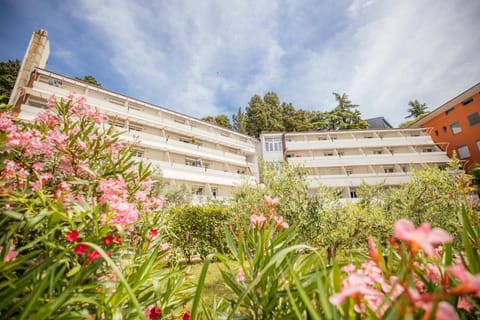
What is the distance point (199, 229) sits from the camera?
33.9ft

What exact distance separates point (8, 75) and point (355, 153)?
54.5 m

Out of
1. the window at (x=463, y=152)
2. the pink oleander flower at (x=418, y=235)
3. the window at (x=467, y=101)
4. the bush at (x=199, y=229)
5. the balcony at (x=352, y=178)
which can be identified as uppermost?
the window at (x=467, y=101)

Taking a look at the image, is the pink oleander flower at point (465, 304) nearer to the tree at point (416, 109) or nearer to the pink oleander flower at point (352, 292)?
the pink oleander flower at point (352, 292)

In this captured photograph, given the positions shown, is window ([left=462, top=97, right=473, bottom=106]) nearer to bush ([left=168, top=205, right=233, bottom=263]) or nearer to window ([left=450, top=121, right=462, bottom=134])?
window ([left=450, top=121, right=462, bottom=134])

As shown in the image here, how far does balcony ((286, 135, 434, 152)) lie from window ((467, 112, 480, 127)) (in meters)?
6.08

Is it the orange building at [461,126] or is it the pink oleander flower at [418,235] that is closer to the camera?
the pink oleander flower at [418,235]

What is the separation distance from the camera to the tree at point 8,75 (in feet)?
94.1

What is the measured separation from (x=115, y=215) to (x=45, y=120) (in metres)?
1.95

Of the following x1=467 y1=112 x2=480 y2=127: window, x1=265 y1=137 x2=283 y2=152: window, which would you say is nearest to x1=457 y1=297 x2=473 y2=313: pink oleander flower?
x1=265 y1=137 x2=283 y2=152: window

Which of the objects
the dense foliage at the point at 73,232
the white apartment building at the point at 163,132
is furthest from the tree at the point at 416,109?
the dense foliage at the point at 73,232

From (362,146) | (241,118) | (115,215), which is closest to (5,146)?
(115,215)

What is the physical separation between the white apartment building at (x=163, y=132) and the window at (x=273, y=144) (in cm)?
245

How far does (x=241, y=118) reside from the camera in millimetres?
40969

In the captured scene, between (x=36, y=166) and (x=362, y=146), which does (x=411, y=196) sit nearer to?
(x=36, y=166)
